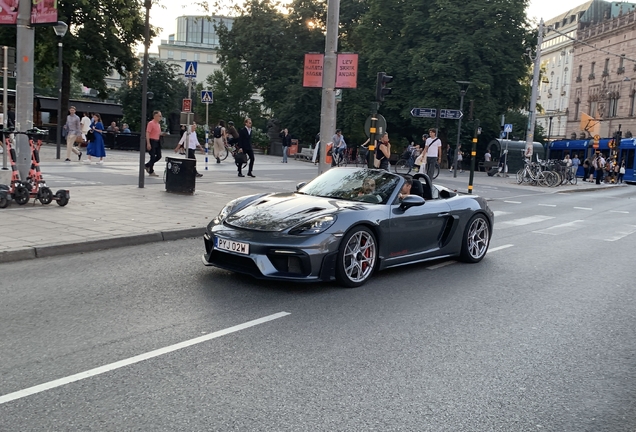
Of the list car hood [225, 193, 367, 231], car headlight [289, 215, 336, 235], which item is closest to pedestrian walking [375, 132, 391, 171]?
car hood [225, 193, 367, 231]

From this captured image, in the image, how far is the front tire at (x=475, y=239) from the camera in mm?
8676

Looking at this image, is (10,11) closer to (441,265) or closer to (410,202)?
(410,202)

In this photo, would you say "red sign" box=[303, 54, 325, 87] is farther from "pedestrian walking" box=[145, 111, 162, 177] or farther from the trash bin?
"pedestrian walking" box=[145, 111, 162, 177]

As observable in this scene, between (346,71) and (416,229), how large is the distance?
810 centimetres

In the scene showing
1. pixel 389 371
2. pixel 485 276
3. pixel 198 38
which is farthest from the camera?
pixel 198 38

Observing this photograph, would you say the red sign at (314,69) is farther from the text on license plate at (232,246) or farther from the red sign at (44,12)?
the text on license plate at (232,246)

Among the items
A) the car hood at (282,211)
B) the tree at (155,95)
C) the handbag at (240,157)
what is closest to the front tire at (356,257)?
the car hood at (282,211)

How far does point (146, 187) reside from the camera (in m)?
15.4

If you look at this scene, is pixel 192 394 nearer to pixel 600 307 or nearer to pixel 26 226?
pixel 600 307

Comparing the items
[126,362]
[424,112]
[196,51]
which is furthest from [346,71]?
[196,51]

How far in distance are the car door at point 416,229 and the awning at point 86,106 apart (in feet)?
126

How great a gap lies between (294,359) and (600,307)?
3.72m

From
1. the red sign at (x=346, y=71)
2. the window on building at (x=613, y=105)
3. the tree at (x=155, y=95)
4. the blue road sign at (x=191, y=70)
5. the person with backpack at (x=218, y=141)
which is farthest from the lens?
the window on building at (x=613, y=105)

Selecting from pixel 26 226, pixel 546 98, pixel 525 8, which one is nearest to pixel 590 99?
pixel 546 98
